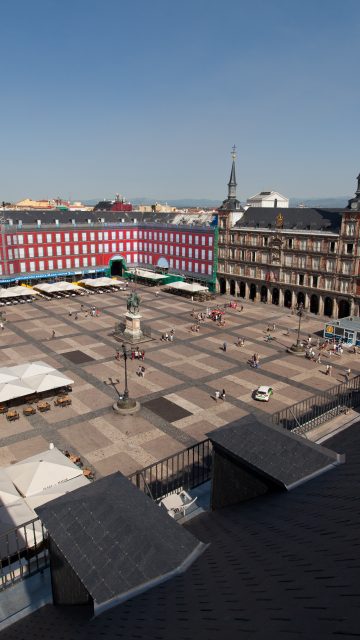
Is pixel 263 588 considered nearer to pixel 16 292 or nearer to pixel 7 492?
pixel 7 492

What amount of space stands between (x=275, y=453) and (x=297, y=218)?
60.7 m

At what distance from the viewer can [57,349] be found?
4600cm

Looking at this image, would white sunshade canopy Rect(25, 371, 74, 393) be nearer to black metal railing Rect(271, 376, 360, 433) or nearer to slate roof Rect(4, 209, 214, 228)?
black metal railing Rect(271, 376, 360, 433)

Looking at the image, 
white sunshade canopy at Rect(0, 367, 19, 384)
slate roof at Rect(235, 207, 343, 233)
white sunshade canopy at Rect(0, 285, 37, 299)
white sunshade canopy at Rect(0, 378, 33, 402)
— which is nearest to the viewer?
white sunshade canopy at Rect(0, 378, 33, 402)

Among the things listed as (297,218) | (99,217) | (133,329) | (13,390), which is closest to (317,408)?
(13,390)

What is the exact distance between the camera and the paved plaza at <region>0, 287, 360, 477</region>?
27.9 meters

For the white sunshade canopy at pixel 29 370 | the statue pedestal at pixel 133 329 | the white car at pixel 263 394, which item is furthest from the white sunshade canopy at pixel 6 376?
the white car at pixel 263 394

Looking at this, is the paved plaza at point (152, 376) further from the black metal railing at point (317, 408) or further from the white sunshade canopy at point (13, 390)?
the black metal railing at point (317, 408)

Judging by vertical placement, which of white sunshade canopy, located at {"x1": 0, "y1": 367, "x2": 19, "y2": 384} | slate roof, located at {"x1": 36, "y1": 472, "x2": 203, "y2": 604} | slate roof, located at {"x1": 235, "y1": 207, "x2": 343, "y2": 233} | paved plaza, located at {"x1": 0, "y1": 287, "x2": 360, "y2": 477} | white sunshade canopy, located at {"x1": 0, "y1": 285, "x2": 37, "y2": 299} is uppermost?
slate roof, located at {"x1": 235, "y1": 207, "x2": 343, "y2": 233}

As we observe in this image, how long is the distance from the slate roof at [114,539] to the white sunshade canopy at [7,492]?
1085 cm

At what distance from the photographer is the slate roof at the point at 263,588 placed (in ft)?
15.5

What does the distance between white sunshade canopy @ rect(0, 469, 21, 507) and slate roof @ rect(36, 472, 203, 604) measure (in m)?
10.9

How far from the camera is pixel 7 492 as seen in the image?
1906 cm

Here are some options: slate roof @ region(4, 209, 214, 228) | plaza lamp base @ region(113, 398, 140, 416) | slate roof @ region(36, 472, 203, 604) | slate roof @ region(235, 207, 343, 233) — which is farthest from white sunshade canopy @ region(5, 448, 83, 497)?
slate roof @ region(4, 209, 214, 228)
